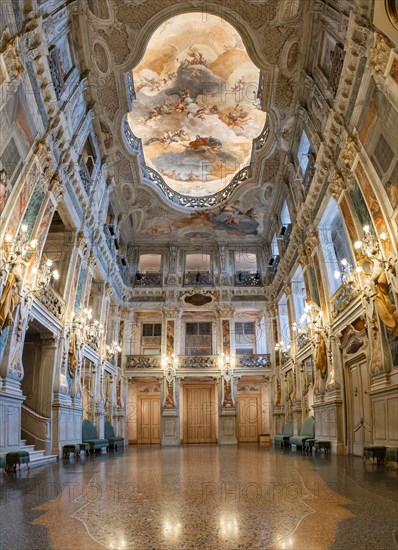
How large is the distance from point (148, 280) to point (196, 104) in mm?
9988

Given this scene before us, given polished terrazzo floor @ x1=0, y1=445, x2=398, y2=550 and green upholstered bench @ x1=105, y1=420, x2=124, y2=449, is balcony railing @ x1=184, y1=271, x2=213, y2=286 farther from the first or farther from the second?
polished terrazzo floor @ x1=0, y1=445, x2=398, y2=550

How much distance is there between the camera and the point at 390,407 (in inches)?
383

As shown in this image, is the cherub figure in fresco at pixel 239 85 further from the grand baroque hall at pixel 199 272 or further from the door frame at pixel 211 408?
the door frame at pixel 211 408

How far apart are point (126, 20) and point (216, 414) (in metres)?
18.8

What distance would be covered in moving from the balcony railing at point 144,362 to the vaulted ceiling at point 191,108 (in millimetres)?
6092

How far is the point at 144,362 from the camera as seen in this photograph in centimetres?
2320

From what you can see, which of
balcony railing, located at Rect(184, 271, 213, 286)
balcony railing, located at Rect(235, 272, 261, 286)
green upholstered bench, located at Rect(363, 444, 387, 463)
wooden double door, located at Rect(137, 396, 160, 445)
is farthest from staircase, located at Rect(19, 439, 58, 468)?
balcony railing, located at Rect(235, 272, 261, 286)

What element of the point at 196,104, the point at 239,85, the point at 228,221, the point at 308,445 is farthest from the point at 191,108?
the point at 308,445

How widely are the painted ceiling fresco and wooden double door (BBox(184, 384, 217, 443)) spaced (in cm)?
1054

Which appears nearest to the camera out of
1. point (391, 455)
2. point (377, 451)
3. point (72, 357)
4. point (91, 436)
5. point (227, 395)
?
point (391, 455)

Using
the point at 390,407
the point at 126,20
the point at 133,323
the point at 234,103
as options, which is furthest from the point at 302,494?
the point at 133,323

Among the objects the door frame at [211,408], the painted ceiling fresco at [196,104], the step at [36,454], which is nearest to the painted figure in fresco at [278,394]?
the door frame at [211,408]

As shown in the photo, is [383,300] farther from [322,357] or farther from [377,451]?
[322,357]

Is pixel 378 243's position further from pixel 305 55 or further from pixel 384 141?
pixel 305 55
